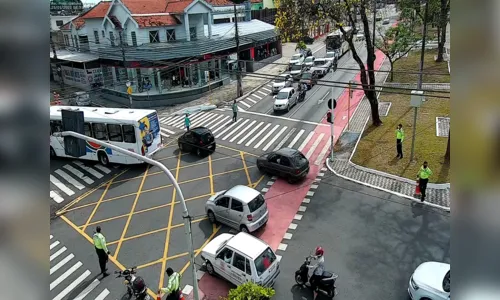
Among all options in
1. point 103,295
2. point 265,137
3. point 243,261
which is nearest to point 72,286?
point 103,295

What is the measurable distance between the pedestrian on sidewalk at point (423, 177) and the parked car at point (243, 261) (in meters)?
6.95

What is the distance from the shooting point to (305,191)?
17.0 metres

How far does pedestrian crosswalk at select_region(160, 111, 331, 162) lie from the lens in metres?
22.3

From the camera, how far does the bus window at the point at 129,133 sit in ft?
65.3

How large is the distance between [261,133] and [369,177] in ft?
28.9

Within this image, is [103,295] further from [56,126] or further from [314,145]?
[314,145]

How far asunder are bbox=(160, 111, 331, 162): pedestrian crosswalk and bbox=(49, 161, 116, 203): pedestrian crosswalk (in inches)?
288

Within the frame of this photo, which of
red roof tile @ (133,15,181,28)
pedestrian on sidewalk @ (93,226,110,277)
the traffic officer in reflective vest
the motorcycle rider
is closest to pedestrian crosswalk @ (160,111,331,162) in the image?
the motorcycle rider

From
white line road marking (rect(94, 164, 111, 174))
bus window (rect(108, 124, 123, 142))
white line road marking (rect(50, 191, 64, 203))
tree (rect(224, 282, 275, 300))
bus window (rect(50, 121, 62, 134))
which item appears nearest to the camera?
tree (rect(224, 282, 275, 300))

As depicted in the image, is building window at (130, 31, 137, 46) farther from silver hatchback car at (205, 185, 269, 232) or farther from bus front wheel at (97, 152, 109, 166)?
silver hatchback car at (205, 185, 269, 232)

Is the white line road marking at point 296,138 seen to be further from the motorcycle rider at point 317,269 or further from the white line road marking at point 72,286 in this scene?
the white line road marking at point 72,286

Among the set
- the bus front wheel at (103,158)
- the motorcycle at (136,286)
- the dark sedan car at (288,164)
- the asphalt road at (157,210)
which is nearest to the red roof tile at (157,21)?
the asphalt road at (157,210)

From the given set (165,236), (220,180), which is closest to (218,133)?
(220,180)

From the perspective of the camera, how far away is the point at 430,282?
1014 cm
